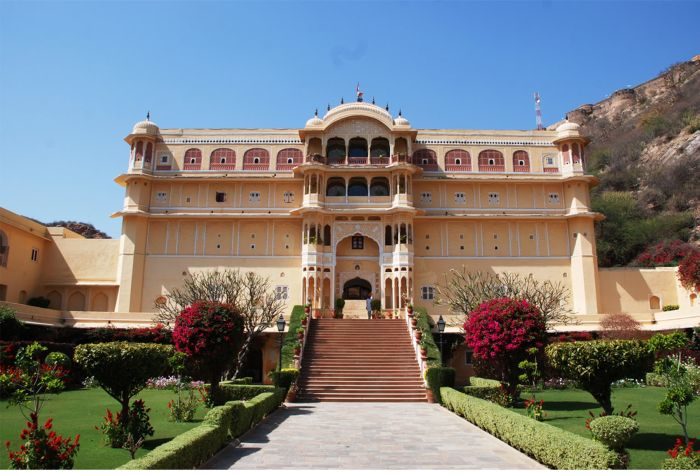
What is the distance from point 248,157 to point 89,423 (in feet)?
86.4

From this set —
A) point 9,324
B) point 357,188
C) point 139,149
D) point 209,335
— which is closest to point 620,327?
point 357,188

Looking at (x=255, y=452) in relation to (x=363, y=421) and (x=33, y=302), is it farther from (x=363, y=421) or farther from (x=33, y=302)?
(x=33, y=302)

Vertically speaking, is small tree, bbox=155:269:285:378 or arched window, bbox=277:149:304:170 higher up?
arched window, bbox=277:149:304:170

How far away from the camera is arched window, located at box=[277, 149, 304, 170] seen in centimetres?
3762

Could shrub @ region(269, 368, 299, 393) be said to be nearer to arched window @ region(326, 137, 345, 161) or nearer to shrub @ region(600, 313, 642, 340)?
shrub @ region(600, 313, 642, 340)

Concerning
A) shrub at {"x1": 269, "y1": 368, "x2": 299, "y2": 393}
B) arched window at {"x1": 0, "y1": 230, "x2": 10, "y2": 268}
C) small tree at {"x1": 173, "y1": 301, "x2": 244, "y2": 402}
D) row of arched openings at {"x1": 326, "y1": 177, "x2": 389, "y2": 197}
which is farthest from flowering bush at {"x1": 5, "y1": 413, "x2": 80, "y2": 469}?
row of arched openings at {"x1": 326, "y1": 177, "x2": 389, "y2": 197}

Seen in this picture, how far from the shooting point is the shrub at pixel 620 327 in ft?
92.7

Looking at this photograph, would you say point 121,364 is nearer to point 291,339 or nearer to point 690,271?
point 291,339

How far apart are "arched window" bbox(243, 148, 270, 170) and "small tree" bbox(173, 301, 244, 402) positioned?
73.9 feet

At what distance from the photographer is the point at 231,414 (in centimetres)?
1185

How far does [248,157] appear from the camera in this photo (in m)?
38.0

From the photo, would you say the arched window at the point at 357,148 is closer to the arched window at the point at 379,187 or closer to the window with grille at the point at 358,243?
the arched window at the point at 379,187
